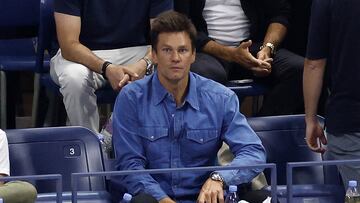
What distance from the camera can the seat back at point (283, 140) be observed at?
182 inches

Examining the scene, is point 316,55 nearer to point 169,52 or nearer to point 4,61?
point 169,52

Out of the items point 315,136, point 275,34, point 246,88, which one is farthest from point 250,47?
point 315,136

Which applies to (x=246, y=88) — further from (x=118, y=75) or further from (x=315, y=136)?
(x=315, y=136)

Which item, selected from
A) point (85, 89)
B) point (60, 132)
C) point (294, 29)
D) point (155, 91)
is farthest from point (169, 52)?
point (294, 29)

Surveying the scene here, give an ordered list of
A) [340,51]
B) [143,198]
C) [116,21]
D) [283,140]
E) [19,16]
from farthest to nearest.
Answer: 1. [19,16]
2. [116,21]
3. [283,140]
4. [340,51]
5. [143,198]

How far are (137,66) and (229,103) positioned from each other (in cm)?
88

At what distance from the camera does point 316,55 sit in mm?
4199

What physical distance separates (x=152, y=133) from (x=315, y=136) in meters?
0.68

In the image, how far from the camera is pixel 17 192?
3686 millimetres

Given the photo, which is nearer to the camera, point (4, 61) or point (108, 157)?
point (108, 157)

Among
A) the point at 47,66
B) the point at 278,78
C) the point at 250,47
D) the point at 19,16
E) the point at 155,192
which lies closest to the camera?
the point at 155,192

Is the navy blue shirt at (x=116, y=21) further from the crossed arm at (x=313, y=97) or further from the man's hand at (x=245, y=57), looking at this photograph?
the crossed arm at (x=313, y=97)

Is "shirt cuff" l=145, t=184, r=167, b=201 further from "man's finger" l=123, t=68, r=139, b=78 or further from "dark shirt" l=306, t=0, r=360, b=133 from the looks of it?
"man's finger" l=123, t=68, r=139, b=78

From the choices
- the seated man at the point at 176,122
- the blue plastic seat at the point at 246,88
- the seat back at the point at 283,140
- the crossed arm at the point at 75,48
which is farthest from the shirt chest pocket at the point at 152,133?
the blue plastic seat at the point at 246,88
